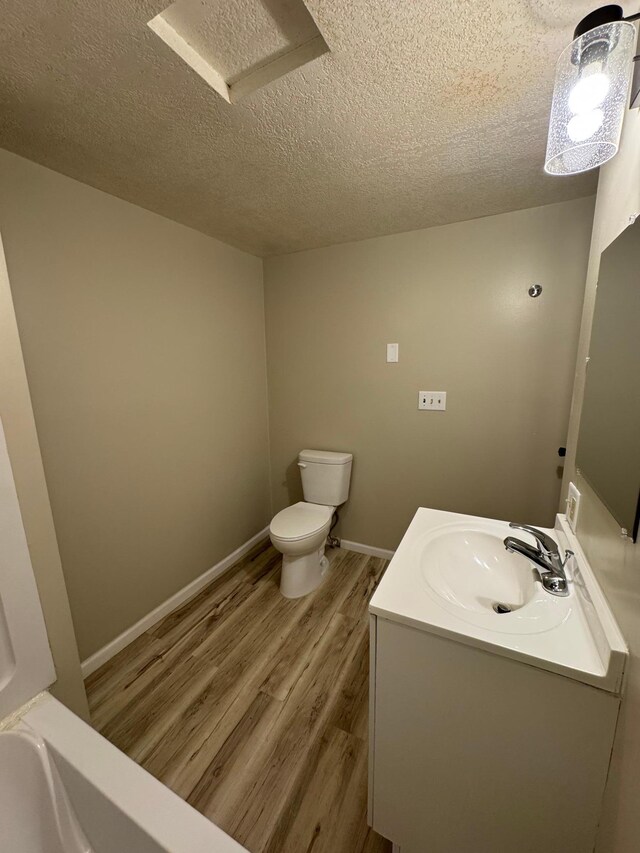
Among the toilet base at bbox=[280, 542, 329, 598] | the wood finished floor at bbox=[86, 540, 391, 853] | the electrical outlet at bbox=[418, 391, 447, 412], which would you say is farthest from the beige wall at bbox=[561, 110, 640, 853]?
the toilet base at bbox=[280, 542, 329, 598]

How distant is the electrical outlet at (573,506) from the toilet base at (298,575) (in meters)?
1.39

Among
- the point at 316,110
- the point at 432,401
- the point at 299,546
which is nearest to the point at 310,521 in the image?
the point at 299,546

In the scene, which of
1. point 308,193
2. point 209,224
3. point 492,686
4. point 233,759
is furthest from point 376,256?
point 233,759

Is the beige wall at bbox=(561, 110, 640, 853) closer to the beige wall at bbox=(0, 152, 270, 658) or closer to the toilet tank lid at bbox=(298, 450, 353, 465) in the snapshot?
the toilet tank lid at bbox=(298, 450, 353, 465)

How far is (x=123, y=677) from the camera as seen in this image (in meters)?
1.54

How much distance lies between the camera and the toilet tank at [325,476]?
2.29m

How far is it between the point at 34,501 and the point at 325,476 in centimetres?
163

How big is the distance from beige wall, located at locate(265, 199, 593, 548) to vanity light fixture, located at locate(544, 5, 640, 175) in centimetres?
108

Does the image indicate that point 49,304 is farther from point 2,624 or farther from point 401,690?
point 401,690

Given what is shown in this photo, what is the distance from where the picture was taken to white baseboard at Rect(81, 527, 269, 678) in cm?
158

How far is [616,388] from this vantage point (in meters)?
0.81

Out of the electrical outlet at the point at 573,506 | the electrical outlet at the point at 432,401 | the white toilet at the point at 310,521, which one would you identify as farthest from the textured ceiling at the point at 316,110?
the white toilet at the point at 310,521

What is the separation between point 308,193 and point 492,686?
192 centimetres

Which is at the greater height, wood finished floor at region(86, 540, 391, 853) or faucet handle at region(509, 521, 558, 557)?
faucet handle at region(509, 521, 558, 557)
